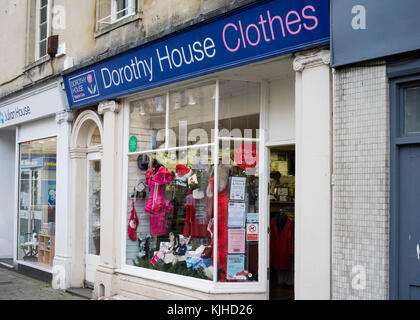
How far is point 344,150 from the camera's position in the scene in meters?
5.58

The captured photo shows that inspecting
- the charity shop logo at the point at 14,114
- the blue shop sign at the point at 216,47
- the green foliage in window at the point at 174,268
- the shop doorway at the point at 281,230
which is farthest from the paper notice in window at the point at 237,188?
the charity shop logo at the point at 14,114

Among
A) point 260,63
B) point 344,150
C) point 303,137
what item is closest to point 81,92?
point 260,63

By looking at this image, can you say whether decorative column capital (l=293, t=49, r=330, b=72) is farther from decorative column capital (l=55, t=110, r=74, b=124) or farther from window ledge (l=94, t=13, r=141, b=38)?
decorative column capital (l=55, t=110, r=74, b=124)

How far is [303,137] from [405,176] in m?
1.34

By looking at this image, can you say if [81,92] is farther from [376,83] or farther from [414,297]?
[414,297]

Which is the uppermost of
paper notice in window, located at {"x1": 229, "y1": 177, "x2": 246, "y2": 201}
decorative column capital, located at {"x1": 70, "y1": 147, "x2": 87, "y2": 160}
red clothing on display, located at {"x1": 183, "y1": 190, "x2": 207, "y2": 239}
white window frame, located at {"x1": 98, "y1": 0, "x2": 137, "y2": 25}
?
white window frame, located at {"x1": 98, "y1": 0, "x2": 137, "y2": 25}

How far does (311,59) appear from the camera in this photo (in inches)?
240

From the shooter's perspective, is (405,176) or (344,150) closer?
(405,176)

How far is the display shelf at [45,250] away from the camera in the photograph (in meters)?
11.7

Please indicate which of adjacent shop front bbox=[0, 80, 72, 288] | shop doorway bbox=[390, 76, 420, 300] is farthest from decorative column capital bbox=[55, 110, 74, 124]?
shop doorway bbox=[390, 76, 420, 300]

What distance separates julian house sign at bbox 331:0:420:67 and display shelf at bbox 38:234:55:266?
824cm

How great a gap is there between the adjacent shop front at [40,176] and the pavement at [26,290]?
29 cm

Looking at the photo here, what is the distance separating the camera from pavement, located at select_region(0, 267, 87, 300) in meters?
9.84

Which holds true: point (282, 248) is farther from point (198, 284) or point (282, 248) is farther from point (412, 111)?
point (412, 111)
